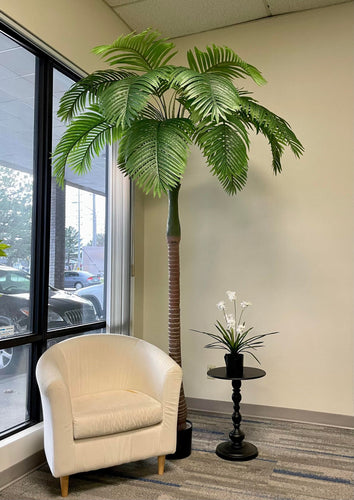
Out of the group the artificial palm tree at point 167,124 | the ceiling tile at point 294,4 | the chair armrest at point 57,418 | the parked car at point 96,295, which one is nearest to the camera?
the chair armrest at point 57,418

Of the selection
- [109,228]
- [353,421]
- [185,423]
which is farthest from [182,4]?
[353,421]

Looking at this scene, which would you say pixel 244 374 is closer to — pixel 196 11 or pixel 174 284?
pixel 174 284

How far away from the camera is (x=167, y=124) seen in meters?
2.50

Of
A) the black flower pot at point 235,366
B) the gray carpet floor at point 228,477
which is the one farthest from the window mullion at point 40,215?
the black flower pot at point 235,366

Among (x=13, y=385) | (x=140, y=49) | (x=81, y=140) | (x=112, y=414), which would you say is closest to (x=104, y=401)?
(x=112, y=414)

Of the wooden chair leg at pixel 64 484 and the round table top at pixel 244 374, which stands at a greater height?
the round table top at pixel 244 374

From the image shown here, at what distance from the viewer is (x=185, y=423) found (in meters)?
2.79

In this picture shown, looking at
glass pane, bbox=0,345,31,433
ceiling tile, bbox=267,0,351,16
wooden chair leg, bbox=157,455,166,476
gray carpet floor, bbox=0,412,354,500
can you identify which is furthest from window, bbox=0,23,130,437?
ceiling tile, bbox=267,0,351,16

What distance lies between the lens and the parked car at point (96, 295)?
10.8ft

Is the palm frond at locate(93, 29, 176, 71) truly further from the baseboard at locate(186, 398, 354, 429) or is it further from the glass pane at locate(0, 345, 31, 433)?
the baseboard at locate(186, 398, 354, 429)

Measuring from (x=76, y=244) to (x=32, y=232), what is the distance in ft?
Answer: 1.45

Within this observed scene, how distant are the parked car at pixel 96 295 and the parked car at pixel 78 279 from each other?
0.13 ft

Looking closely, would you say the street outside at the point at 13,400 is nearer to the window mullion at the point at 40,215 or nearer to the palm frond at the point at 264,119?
the window mullion at the point at 40,215

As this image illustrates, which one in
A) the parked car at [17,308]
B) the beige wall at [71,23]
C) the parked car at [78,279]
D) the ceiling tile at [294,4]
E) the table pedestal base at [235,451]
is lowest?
the table pedestal base at [235,451]
